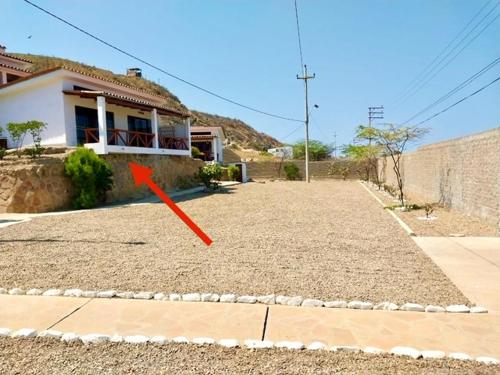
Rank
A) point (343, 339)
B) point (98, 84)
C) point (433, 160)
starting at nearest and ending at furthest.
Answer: point (343, 339)
point (433, 160)
point (98, 84)

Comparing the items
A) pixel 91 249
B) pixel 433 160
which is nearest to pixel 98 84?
pixel 91 249

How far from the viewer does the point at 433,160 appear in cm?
1410

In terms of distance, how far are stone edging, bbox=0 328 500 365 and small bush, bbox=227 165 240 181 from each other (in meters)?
26.9

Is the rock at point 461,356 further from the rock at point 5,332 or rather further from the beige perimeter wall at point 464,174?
the beige perimeter wall at point 464,174

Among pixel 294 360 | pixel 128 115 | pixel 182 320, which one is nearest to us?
pixel 294 360

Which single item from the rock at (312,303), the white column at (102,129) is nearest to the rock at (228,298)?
the rock at (312,303)

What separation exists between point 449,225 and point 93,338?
8.96m

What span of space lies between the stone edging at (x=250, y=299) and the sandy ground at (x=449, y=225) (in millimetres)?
4705

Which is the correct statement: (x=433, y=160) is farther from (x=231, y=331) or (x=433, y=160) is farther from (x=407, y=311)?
(x=231, y=331)

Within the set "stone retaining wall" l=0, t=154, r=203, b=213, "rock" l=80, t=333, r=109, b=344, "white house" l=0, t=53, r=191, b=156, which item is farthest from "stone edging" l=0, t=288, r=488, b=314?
"white house" l=0, t=53, r=191, b=156

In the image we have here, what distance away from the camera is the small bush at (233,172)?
1199 inches

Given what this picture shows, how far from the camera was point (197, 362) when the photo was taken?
314 centimetres

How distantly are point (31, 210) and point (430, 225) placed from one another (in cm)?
1249

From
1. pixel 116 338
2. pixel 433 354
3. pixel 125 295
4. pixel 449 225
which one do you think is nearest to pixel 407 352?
pixel 433 354
